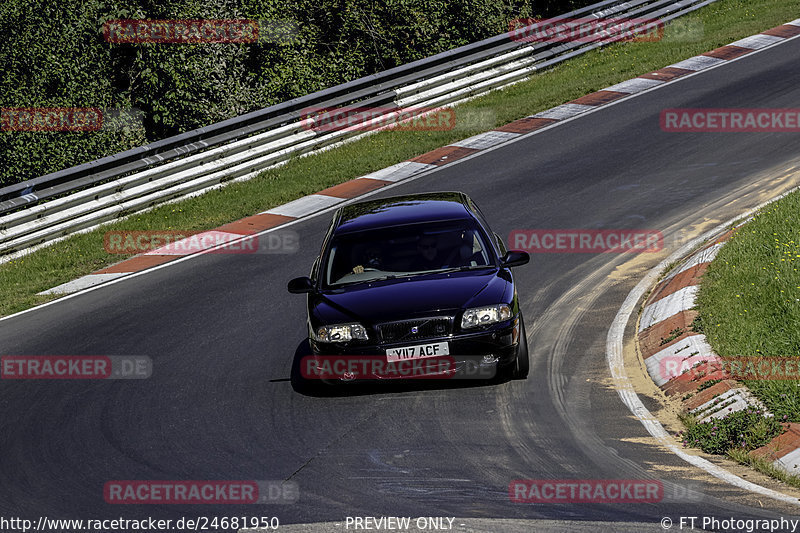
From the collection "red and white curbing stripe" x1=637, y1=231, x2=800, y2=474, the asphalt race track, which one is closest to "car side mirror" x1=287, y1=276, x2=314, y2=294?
the asphalt race track

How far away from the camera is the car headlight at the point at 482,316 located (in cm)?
848

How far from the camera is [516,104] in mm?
20625

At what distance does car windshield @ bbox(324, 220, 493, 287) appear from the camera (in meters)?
9.38

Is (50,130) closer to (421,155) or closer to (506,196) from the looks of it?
(421,155)

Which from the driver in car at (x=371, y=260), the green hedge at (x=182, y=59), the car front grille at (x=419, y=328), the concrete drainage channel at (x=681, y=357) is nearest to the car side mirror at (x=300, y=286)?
the driver in car at (x=371, y=260)

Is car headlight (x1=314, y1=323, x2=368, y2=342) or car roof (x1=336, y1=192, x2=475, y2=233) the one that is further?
car roof (x1=336, y1=192, x2=475, y2=233)

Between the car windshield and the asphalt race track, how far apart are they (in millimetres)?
1126

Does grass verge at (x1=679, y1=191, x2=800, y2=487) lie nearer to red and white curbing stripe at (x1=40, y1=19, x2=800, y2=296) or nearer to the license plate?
the license plate

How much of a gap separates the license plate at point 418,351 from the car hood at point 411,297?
10.6 inches

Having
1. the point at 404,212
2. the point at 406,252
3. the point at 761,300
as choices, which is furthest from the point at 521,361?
the point at 761,300

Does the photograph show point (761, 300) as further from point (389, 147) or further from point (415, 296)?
point (389, 147)

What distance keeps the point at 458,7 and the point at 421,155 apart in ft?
29.2

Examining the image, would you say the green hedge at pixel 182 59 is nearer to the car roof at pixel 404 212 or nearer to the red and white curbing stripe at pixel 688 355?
the car roof at pixel 404 212

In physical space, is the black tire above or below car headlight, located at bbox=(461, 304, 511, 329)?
below
